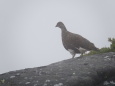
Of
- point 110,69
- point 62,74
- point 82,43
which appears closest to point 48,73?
point 62,74

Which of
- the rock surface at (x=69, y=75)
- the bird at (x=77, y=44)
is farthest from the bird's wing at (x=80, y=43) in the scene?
the rock surface at (x=69, y=75)

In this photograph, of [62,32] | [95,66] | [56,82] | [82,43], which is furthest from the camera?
[62,32]

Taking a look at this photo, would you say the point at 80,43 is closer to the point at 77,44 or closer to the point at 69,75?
the point at 77,44

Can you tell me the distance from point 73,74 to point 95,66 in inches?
43.4

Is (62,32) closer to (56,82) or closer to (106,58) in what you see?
(106,58)

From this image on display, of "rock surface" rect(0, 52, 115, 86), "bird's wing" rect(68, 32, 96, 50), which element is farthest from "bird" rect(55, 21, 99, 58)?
"rock surface" rect(0, 52, 115, 86)

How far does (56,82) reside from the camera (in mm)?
9305

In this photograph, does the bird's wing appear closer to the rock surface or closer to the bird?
the bird

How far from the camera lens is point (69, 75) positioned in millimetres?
9867

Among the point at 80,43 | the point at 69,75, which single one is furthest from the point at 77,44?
the point at 69,75

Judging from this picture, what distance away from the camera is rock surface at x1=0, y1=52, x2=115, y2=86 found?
9.40 m

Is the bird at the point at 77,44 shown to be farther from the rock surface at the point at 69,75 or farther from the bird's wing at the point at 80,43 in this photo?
the rock surface at the point at 69,75

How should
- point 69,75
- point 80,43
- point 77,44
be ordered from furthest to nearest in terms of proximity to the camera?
point 77,44, point 80,43, point 69,75

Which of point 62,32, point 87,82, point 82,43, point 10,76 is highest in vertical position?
point 62,32
